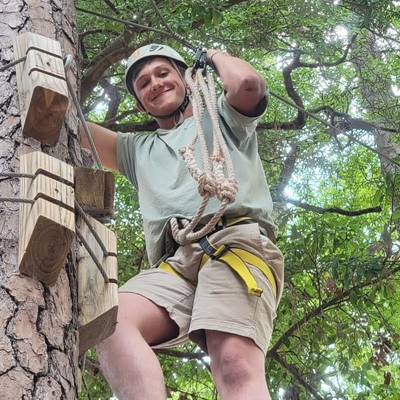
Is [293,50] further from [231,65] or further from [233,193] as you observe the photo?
[233,193]

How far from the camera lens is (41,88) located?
1.53 metres

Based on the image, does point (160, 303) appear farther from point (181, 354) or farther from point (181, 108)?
point (181, 354)

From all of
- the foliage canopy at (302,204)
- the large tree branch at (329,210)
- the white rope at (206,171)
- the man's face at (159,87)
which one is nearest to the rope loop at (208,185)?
the white rope at (206,171)

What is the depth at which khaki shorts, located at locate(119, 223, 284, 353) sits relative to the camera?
200 cm

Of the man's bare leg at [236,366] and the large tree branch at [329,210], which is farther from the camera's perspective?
the large tree branch at [329,210]

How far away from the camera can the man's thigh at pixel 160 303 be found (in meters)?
2.00

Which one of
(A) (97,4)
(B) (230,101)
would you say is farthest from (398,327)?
(B) (230,101)

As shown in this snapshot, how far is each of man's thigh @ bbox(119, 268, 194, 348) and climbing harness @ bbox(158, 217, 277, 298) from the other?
0.17 ft

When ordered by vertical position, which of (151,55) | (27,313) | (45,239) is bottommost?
(27,313)

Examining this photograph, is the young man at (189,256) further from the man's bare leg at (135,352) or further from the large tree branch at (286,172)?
the large tree branch at (286,172)

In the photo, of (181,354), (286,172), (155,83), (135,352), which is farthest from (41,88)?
(286,172)

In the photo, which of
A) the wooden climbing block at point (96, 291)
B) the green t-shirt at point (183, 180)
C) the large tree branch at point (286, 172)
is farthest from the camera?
the large tree branch at point (286, 172)

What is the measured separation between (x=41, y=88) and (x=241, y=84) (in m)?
0.88

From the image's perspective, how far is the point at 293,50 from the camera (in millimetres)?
4977
